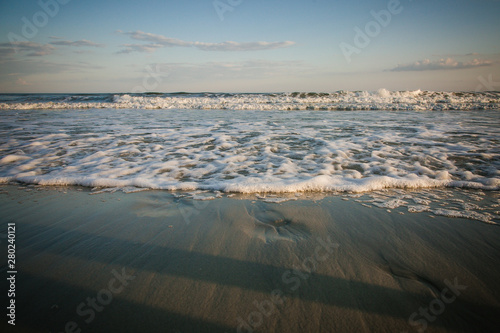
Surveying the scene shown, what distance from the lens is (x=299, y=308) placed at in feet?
4.55

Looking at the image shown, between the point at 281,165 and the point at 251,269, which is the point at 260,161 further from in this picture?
the point at 251,269

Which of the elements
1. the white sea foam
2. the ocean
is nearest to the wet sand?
the ocean

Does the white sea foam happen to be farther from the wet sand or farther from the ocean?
the wet sand

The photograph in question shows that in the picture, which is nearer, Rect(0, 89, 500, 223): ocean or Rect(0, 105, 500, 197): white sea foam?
Rect(0, 89, 500, 223): ocean

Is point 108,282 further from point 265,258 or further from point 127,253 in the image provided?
point 265,258

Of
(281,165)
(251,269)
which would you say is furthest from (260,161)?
(251,269)

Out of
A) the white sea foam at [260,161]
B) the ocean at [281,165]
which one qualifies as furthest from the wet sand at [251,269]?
the white sea foam at [260,161]

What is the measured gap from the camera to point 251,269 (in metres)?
1.71

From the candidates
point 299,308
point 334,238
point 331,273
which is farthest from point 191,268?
point 334,238

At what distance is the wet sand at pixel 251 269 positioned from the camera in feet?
4.37

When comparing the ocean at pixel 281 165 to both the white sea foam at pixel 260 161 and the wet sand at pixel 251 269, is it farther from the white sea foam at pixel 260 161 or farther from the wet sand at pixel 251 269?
the wet sand at pixel 251 269

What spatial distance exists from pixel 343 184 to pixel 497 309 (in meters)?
1.91

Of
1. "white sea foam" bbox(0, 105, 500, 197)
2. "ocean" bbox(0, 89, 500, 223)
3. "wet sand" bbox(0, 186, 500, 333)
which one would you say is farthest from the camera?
"white sea foam" bbox(0, 105, 500, 197)

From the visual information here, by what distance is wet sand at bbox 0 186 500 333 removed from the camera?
1333 millimetres
